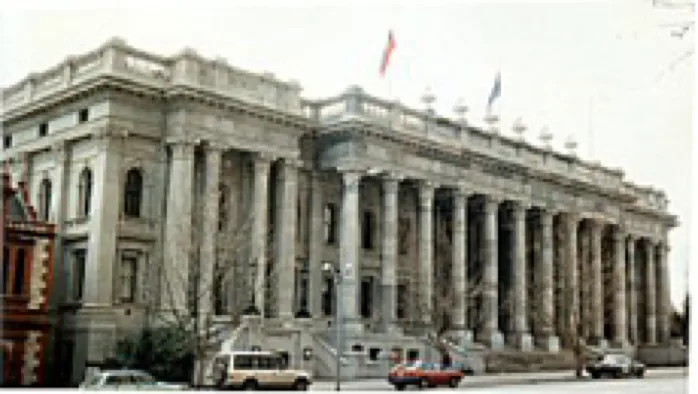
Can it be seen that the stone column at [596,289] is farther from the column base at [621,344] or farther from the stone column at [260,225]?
the stone column at [260,225]

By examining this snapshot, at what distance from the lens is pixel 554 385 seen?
22.9 m

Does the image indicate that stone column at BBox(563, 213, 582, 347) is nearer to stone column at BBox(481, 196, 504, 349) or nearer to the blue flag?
stone column at BBox(481, 196, 504, 349)

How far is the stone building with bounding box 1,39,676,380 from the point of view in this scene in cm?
2452

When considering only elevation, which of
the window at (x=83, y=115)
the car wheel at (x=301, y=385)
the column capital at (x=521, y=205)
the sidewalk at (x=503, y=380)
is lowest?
the sidewalk at (x=503, y=380)

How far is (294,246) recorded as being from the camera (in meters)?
27.9

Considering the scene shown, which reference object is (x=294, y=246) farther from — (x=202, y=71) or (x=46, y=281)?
(x=46, y=281)

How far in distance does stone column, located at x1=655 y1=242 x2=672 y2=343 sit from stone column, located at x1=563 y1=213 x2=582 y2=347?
4.16 m

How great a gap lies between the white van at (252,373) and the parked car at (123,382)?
136cm

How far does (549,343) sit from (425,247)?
651cm

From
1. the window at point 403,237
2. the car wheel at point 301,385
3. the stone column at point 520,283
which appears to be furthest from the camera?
the stone column at point 520,283

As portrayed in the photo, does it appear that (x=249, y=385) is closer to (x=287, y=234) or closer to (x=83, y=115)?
(x=287, y=234)

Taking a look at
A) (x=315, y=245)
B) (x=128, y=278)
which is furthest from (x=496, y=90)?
(x=128, y=278)

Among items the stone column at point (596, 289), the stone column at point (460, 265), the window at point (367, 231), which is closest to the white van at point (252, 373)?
the window at point (367, 231)

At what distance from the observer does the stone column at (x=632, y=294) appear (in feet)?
121
